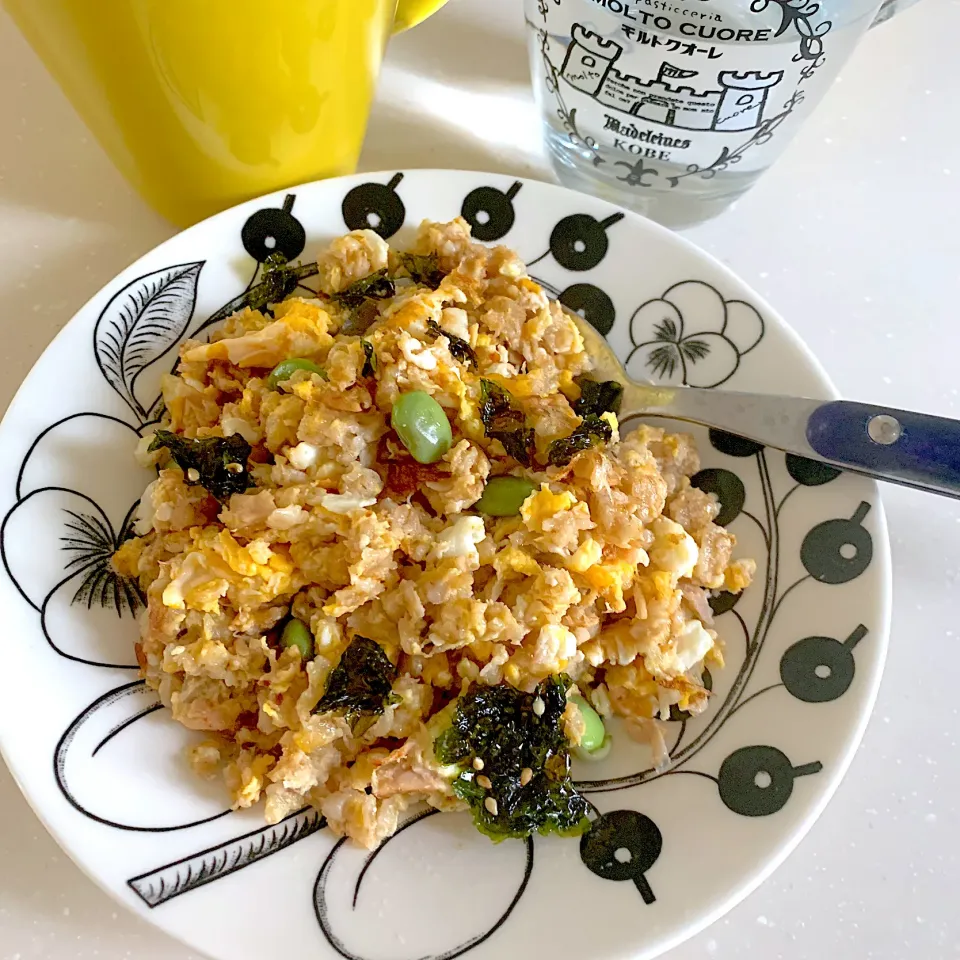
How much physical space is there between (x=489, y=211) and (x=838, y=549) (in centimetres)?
62

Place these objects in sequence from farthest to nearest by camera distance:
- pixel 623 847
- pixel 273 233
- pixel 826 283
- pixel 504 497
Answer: pixel 826 283
pixel 273 233
pixel 504 497
pixel 623 847

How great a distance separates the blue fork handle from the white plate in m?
0.04

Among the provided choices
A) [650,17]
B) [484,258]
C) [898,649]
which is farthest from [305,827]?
[650,17]

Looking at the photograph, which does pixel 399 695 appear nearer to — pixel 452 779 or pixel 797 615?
pixel 452 779

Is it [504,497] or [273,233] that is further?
[273,233]

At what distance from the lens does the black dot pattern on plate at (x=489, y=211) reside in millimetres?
1196

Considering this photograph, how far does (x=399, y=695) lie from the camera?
3.17ft

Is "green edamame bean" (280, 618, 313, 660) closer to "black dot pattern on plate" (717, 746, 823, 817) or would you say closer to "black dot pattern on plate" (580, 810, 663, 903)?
"black dot pattern on plate" (580, 810, 663, 903)

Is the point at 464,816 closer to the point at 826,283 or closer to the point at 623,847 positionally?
the point at 623,847

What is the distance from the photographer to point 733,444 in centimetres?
111

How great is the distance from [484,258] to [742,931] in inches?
34.3

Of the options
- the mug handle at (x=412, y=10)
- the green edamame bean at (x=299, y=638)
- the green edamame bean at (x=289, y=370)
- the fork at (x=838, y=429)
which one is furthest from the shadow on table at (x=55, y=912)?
the mug handle at (x=412, y=10)

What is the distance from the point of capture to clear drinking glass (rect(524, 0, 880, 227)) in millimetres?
1011

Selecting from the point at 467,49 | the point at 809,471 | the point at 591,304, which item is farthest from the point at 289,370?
the point at 467,49
